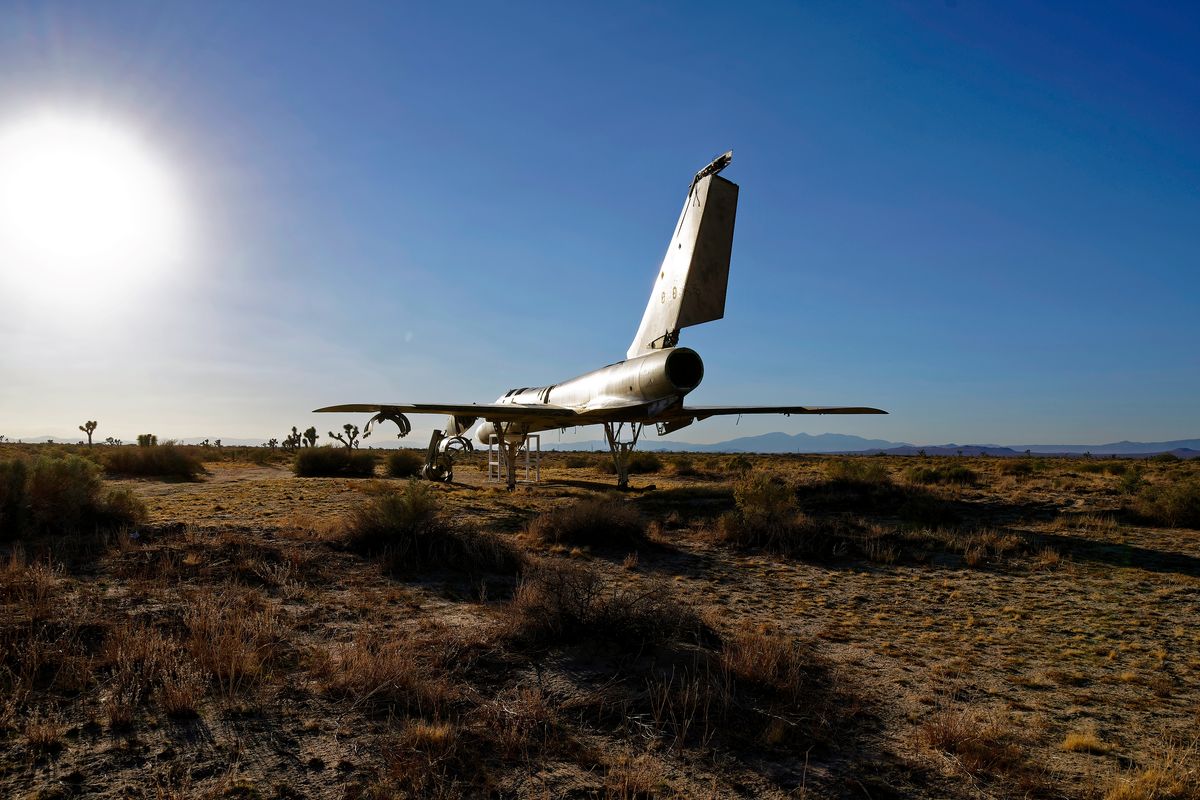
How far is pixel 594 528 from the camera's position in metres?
12.1

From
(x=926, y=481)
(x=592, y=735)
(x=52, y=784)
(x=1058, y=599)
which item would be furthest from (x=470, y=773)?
(x=926, y=481)

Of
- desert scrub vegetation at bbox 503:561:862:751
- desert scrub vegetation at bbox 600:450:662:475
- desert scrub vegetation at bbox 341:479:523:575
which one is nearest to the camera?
desert scrub vegetation at bbox 503:561:862:751

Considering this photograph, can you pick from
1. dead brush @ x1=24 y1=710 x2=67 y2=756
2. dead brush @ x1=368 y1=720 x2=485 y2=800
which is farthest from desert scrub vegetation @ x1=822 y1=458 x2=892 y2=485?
dead brush @ x1=24 y1=710 x2=67 y2=756

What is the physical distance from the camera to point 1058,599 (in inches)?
338

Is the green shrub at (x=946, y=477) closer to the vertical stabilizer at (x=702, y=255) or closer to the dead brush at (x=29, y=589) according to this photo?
the vertical stabilizer at (x=702, y=255)

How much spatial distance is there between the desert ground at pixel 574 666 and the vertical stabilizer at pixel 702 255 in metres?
6.69

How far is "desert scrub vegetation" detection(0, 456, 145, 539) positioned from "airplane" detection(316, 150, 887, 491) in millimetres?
4758

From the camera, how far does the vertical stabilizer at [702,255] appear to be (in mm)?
15609

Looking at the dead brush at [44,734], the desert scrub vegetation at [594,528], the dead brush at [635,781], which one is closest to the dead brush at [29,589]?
the dead brush at [44,734]

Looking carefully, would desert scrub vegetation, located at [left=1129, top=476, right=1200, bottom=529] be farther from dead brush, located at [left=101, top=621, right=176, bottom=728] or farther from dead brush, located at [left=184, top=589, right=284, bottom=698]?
dead brush, located at [left=101, top=621, right=176, bottom=728]

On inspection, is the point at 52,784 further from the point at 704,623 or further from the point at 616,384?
the point at 616,384

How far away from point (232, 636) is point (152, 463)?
30496mm

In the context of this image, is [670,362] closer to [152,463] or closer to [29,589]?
[29,589]

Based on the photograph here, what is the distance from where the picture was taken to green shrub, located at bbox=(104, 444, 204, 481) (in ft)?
95.5
